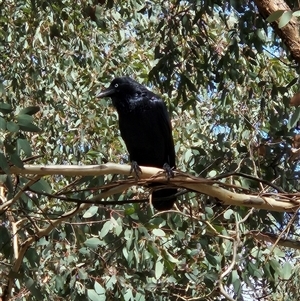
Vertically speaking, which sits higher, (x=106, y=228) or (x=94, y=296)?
(x=106, y=228)

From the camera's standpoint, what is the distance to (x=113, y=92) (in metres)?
4.40

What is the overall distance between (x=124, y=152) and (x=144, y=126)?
165cm

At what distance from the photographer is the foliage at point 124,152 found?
3.40 meters

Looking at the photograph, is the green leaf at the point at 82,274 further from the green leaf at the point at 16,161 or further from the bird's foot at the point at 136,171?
the green leaf at the point at 16,161

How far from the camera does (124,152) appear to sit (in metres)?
5.93

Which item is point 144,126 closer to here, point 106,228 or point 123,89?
point 123,89

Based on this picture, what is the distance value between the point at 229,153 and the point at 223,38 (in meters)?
2.01

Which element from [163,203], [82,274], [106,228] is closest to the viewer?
[106,228]

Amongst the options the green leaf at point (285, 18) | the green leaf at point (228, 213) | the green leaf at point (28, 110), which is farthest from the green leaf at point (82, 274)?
the green leaf at point (285, 18)

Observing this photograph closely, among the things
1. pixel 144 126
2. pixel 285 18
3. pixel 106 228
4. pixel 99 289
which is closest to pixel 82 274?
pixel 99 289

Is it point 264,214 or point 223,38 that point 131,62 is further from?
point 264,214

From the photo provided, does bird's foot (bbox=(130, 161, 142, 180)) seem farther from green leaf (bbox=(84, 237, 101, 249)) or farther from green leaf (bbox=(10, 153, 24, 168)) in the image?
green leaf (bbox=(84, 237, 101, 249))

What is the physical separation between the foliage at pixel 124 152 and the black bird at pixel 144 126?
0.46 feet

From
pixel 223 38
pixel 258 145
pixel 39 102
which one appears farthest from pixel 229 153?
pixel 39 102
